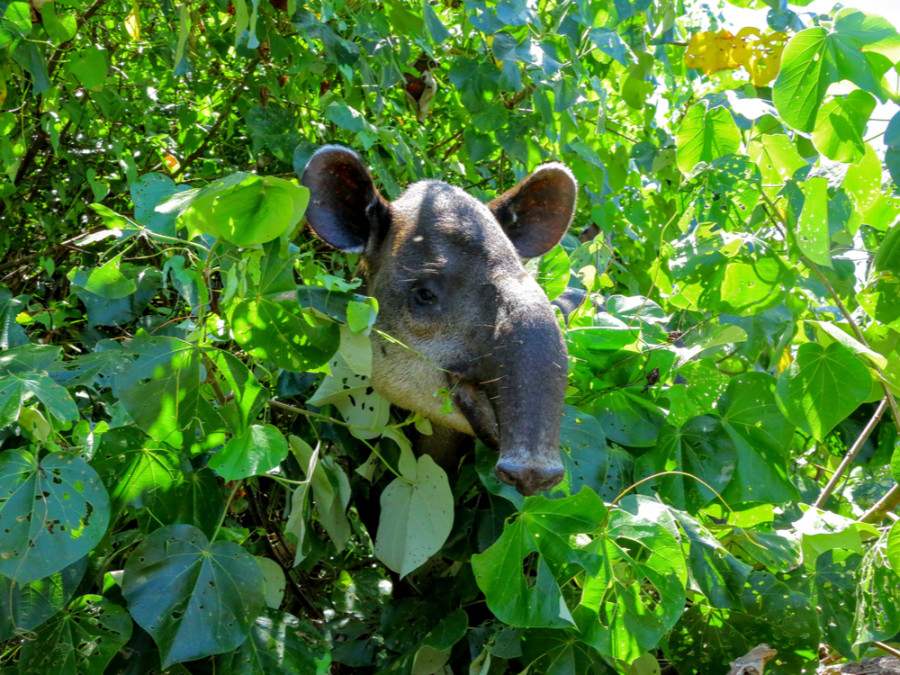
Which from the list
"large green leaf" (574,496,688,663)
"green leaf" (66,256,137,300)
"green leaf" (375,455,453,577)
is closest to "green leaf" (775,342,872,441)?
"large green leaf" (574,496,688,663)

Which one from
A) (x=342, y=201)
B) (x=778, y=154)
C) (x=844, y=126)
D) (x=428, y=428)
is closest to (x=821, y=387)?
(x=844, y=126)

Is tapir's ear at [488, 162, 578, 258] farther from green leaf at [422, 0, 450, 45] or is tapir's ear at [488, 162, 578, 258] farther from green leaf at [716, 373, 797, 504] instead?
green leaf at [716, 373, 797, 504]

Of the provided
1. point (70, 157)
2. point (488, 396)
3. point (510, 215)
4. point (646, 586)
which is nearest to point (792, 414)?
point (646, 586)

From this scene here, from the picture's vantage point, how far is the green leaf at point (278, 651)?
2207 mm

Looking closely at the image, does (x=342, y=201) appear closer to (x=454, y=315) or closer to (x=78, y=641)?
(x=454, y=315)

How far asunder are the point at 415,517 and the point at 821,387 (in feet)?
3.81

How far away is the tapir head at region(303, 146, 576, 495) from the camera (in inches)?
90.7

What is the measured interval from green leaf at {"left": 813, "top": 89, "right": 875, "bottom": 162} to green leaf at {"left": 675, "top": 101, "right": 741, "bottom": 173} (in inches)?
13.2

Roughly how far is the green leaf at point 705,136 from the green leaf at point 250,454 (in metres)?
1.61

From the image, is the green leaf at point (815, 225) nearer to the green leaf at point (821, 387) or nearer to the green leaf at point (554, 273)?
the green leaf at point (821, 387)

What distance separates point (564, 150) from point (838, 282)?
158 cm

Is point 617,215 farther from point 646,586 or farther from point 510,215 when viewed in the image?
point 646,586

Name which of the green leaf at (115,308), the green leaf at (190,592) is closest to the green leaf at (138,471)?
the green leaf at (190,592)

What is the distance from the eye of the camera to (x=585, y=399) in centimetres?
296
